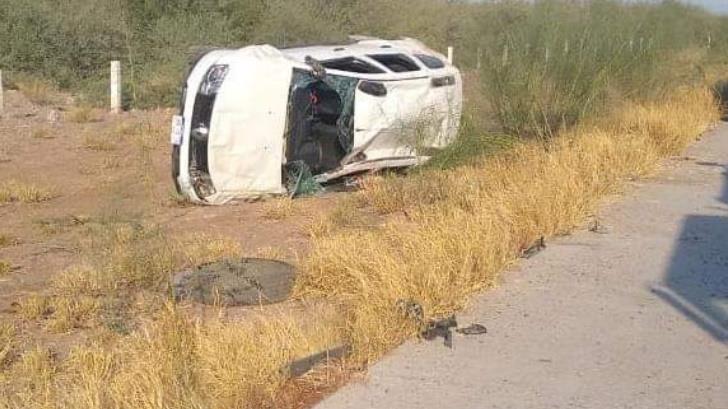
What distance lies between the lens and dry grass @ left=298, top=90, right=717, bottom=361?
283 inches

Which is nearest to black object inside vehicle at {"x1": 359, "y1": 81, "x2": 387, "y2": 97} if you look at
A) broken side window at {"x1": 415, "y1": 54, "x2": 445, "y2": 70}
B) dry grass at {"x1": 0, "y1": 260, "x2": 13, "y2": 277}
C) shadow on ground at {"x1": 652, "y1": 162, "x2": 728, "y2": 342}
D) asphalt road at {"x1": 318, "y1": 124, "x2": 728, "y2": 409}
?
broken side window at {"x1": 415, "y1": 54, "x2": 445, "y2": 70}

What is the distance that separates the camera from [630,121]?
1747 centimetres

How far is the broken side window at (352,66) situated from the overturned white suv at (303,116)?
0.02m

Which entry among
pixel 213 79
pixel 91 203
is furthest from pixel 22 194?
pixel 213 79

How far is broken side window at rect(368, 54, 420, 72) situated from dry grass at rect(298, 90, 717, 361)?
72.8 inches

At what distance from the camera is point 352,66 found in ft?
45.4

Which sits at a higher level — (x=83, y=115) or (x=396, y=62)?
(x=396, y=62)

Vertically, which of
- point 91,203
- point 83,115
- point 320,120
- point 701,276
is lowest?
point 83,115

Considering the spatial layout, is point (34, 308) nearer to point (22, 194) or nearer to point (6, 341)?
point (6, 341)

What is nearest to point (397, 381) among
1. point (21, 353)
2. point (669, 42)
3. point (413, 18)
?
point (21, 353)

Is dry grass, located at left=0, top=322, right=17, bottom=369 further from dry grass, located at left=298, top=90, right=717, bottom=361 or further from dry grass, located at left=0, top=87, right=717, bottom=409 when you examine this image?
dry grass, located at left=298, top=90, right=717, bottom=361

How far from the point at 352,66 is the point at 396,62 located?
0.86 metres

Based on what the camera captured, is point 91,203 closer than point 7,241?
No

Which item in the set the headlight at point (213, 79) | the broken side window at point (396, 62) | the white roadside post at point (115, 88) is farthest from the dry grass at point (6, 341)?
the white roadside post at point (115, 88)
